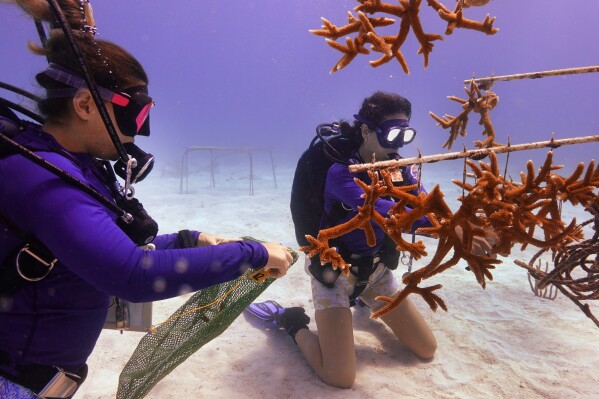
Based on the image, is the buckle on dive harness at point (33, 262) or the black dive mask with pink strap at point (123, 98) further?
the black dive mask with pink strap at point (123, 98)

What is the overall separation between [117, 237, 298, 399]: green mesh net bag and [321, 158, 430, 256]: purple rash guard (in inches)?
37.6

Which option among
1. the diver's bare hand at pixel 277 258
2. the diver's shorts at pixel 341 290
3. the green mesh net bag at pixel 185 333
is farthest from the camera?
the diver's shorts at pixel 341 290

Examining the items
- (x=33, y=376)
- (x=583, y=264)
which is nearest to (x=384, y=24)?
(x=583, y=264)

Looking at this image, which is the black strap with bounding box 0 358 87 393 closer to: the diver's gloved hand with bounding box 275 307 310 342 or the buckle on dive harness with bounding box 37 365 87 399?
the buckle on dive harness with bounding box 37 365 87 399

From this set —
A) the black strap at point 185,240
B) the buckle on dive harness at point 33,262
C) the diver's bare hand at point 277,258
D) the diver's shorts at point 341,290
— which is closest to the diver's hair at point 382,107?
the diver's shorts at point 341,290

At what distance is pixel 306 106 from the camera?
147625mm

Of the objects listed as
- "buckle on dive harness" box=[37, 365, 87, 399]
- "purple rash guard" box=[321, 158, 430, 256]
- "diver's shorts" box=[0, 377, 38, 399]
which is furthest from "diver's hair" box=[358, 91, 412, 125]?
"diver's shorts" box=[0, 377, 38, 399]

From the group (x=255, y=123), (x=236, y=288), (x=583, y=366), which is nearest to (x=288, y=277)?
(x=236, y=288)

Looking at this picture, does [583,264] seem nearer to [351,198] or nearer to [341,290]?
[351,198]

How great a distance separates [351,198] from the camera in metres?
3.63

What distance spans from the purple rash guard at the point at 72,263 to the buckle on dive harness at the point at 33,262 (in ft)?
0.24

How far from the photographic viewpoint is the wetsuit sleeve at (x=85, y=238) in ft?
5.13

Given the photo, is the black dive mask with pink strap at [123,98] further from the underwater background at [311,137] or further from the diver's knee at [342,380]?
the diver's knee at [342,380]

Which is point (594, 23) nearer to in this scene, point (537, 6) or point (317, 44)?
point (537, 6)
